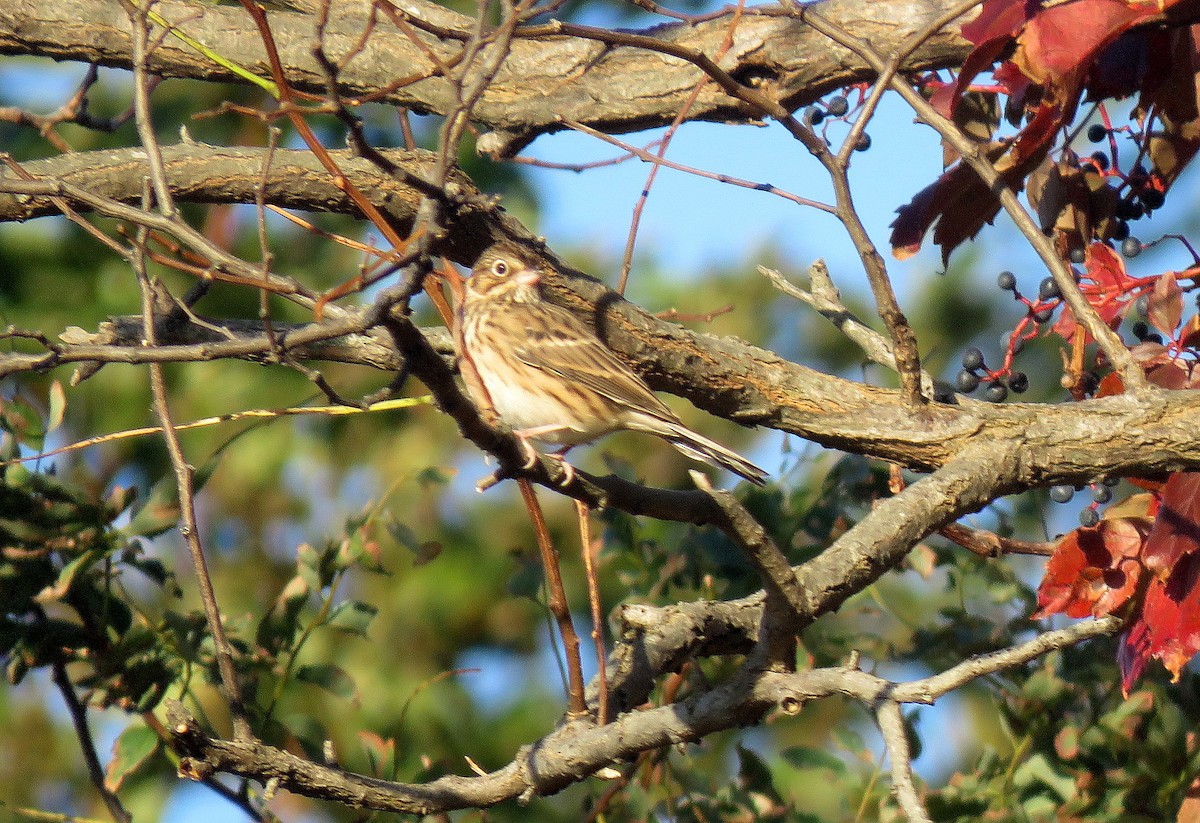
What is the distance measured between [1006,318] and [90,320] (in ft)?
18.1

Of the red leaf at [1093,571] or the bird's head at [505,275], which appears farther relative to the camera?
the bird's head at [505,275]

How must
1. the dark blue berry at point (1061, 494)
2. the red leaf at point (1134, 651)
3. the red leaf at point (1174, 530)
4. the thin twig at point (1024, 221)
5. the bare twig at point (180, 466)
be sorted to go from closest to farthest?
the bare twig at point (180, 466)
the red leaf at point (1174, 530)
the red leaf at point (1134, 651)
the thin twig at point (1024, 221)
the dark blue berry at point (1061, 494)

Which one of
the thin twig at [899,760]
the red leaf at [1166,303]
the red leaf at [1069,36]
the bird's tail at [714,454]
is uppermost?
the red leaf at [1069,36]

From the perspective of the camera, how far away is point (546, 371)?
14.0 ft

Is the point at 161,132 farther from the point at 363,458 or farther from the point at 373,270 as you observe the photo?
the point at 373,270

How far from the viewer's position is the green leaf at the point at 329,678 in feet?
Answer: 13.3

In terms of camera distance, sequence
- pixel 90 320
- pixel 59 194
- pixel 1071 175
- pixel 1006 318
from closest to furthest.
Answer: pixel 59 194 → pixel 1071 175 → pixel 90 320 → pixel 1006 318

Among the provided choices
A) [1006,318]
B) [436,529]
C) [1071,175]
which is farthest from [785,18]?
[1006,318]

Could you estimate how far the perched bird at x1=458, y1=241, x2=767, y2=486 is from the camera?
387 cm

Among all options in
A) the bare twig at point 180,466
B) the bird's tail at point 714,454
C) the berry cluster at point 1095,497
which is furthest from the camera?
the bird's tail at point 714,454

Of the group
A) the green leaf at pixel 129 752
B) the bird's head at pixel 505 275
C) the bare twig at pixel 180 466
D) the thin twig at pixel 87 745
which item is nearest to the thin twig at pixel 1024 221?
the bird's head at pixel 505 275

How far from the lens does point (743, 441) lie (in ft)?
25.6

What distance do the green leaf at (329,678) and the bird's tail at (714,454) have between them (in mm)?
1268

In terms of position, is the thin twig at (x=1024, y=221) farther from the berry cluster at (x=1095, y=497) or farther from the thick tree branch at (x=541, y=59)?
the thick tree branch at (x=541, y=59)
